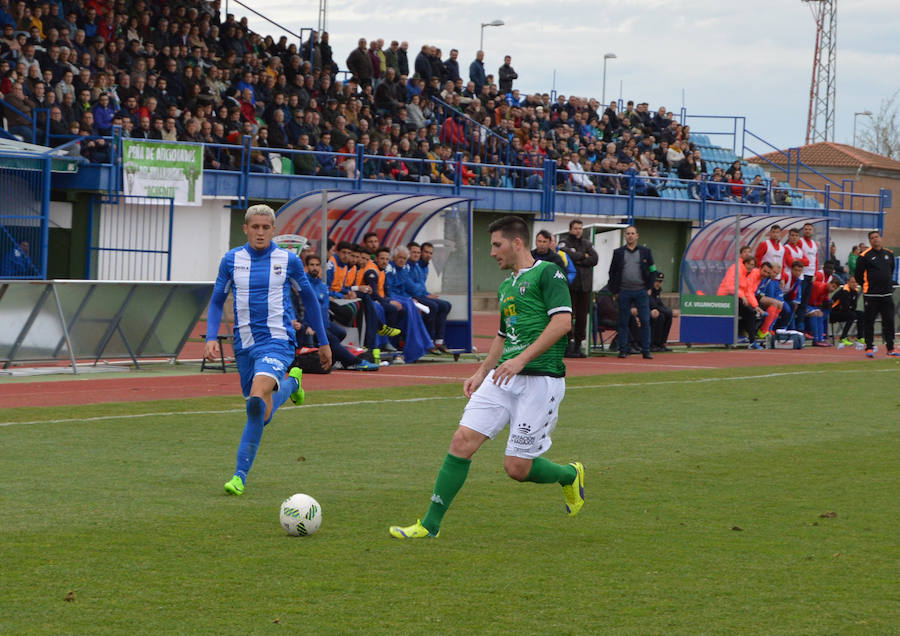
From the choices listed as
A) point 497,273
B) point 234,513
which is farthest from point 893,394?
point 497,273

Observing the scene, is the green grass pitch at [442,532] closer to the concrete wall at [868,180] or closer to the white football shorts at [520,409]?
the white football shorts at [520,409]

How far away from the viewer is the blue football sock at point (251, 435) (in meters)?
8.95

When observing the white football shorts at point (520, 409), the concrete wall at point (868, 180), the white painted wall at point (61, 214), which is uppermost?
the concrete wall at point (868, 180)

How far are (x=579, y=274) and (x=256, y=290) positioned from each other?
1313cm

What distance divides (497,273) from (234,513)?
2909 centimetres

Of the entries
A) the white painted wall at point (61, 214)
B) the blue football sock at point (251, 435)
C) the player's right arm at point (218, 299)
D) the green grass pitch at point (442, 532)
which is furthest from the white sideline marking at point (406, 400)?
the white painted wall at point (61, 214)

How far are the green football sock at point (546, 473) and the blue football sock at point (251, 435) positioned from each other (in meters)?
2.13

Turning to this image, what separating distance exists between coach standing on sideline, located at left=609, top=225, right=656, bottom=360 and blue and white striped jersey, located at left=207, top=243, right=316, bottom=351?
42.9 feet

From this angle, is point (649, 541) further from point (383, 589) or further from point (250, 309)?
point (250, 309)

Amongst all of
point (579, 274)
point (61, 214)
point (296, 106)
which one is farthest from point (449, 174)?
point (579, 274)

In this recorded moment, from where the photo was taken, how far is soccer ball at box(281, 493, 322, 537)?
7445mm

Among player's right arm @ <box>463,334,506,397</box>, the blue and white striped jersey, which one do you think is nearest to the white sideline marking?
the blue and white striped jersey

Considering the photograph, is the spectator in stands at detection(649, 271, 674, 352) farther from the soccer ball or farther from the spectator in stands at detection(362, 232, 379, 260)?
the soccer ball

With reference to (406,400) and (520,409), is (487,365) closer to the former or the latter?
(520,409)
